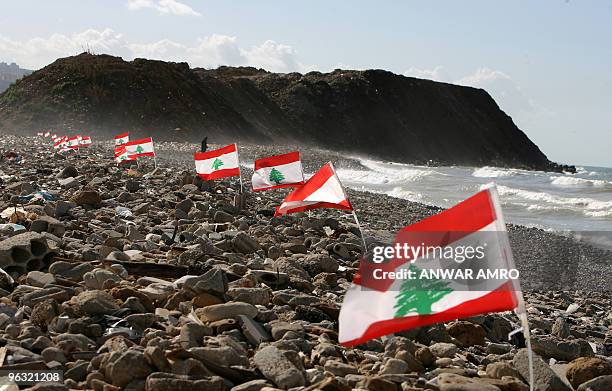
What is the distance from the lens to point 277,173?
1155cm

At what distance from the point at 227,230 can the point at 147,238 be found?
4.83 ft

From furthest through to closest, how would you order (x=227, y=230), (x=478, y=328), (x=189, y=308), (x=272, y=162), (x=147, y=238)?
1. (x=272, y=162)
2. (x=227, y=230)
3. (x=147, y=238)
4. (x=478, y=328)
5. (x=189, y=308)

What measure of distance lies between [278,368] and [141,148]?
644 inches

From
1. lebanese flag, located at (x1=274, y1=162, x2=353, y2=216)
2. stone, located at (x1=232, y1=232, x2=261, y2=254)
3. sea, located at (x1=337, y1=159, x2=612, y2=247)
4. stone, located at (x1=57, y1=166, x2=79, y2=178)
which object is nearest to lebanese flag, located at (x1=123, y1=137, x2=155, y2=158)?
stone, located at (x1=57, y1=166, x2=79, y2=178)

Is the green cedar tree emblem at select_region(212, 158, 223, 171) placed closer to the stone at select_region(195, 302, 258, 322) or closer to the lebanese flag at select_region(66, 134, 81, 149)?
the stone at select_region(195, 302, 258, 322)

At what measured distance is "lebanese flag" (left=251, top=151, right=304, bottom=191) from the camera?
1149 cm

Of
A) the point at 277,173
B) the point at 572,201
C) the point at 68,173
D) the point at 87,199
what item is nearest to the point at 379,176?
the point at 572,201

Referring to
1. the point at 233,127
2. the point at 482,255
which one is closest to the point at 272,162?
the point at 482,255

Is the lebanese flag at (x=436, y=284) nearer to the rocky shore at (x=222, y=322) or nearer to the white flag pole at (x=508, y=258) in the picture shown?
the white flag pole at (x=508, y=258)

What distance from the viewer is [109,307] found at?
5.07 metres

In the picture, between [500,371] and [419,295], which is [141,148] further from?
[419,295]

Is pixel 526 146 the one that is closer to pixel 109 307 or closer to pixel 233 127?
pixel 233 127

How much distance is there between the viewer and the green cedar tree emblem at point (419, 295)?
3.83 m

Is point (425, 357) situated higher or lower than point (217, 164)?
lower
